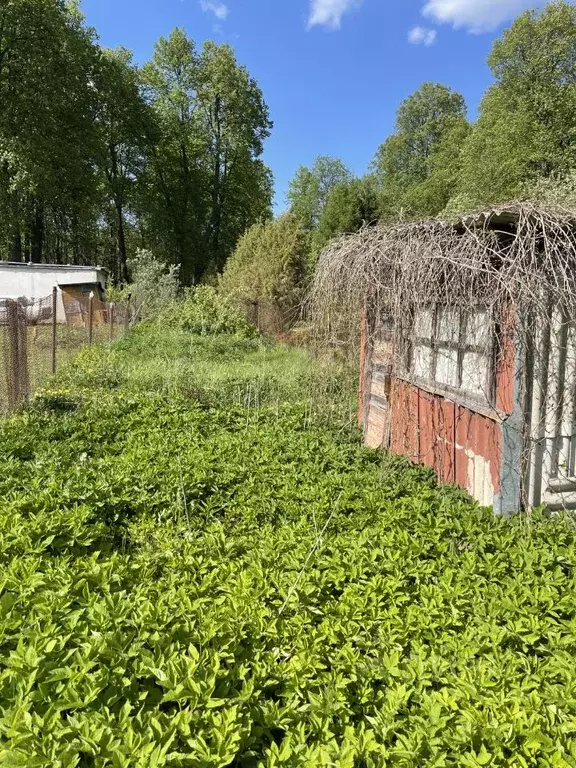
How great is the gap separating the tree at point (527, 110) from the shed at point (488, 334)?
673 inches

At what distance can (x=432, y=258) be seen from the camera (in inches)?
159

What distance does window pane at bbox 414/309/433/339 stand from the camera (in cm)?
484

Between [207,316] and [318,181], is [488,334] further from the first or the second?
[318,181]

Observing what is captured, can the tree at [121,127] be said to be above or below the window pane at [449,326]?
above

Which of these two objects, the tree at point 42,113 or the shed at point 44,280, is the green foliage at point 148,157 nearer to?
the tree at point 42,113

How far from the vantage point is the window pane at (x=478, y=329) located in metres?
4.02

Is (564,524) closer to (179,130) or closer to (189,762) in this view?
(189,762)

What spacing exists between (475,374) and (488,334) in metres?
0.46

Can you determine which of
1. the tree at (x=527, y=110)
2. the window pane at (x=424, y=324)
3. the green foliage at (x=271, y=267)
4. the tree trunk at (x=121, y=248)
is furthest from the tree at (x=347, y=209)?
the window pane at (x=424, y=324)

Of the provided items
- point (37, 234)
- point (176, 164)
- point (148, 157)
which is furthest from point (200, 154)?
point (37, 234)

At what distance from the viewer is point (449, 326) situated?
4.66 metres

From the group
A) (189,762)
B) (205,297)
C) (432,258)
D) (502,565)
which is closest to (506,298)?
(432,258)

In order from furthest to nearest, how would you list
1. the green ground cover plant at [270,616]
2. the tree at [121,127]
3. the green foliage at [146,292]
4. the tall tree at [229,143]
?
the tall tree at [229,143] < the tree at [121,127] < the green foliage at [146,292] < the green ground cover plant at [270,616]

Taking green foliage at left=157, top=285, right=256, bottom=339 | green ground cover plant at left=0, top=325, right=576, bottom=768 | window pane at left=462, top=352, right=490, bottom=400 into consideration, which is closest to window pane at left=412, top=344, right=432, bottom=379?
window pane at left=462, top=352, right=490, bottom=400
